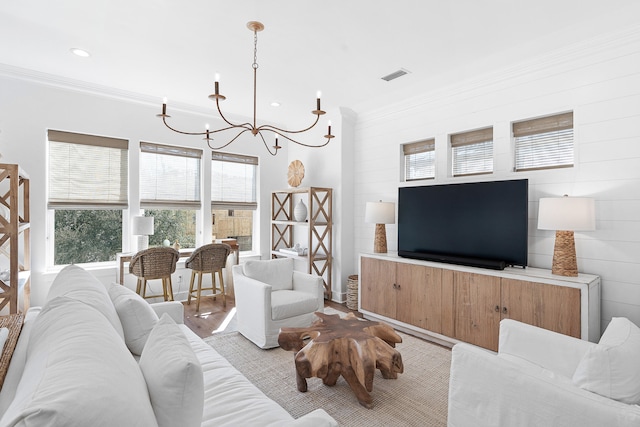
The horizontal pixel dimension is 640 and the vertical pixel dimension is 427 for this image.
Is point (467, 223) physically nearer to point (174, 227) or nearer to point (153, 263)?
point (153, 263)

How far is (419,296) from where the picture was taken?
3.64m

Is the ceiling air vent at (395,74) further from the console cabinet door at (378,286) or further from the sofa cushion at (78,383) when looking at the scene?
the sofa cushion at (78,383)

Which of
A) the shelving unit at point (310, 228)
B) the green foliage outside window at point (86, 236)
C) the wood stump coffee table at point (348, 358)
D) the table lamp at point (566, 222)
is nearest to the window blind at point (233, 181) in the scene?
the shelving unit at point (310, 228)

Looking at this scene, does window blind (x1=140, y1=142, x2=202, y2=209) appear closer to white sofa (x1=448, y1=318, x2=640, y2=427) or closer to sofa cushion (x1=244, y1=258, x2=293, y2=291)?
sofa cushion (x1=244, y1=258, x2=293, y2=291)

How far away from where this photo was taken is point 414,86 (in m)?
3.99

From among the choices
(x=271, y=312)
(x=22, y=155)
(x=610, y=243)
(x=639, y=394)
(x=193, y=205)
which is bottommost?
(x=271, y=312)

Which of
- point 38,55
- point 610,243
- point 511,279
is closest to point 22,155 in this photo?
point 38,55

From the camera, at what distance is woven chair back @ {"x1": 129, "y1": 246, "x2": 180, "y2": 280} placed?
13.2ft

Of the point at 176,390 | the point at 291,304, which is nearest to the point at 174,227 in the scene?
the point at 291,304

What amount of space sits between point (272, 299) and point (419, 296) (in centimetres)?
154

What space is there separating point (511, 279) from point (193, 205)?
414 cm

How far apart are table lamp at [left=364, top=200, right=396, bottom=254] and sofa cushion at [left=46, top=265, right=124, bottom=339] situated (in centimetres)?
299

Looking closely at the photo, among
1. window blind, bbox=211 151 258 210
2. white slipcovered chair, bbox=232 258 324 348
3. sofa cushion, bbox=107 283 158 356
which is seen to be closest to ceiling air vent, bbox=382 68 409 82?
white slipcovered chair, bbox=232 258 324 348

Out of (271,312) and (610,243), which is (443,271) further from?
(271,312)
